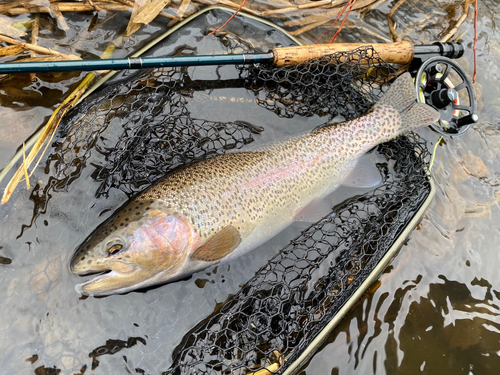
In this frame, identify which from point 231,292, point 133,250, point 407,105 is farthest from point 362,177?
point 133,250

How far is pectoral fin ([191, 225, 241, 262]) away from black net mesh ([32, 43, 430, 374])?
35cm

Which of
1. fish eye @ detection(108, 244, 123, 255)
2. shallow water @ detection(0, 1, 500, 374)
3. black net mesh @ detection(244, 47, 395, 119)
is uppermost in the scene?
black net mesh @ detection(244, 47, 395, 119)

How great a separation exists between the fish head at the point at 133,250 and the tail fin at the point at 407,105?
1.91 metres

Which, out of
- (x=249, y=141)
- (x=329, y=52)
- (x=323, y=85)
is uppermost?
(x=329, y=52)

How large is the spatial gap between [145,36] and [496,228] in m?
3.63

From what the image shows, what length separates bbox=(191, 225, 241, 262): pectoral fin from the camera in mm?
2357

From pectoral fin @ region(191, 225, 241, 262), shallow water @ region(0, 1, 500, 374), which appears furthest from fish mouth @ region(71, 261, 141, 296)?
pectoral fin @ region(191, 225, 241, 262)

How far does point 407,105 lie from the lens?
2742 millimetres

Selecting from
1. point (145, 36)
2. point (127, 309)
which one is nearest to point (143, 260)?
point (127, 309)

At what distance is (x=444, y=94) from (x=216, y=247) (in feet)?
7.32

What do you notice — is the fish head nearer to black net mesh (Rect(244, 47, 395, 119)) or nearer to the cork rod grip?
black net mesh (Rect(244, 47, 395, 119))

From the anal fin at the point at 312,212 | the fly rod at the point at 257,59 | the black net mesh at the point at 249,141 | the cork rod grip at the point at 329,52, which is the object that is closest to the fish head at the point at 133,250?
the black net mesh at the point at 249,141

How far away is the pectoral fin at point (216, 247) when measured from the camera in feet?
7.73

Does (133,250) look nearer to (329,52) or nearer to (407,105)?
(329,52)
